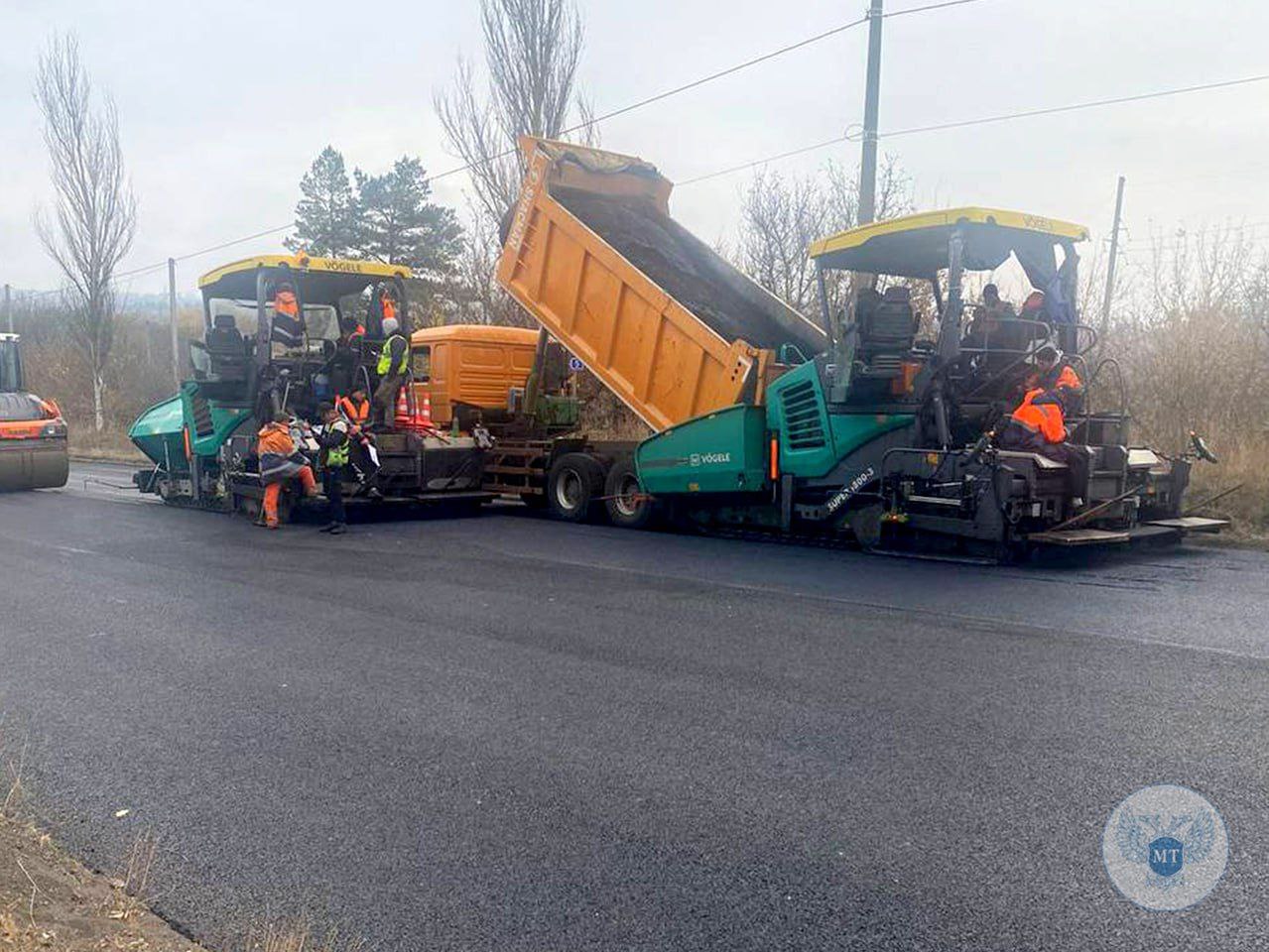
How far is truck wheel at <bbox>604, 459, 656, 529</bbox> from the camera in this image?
11555 millimetres

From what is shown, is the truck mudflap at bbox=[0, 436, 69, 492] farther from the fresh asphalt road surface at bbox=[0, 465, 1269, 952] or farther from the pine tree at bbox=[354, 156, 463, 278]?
the pine tree at bbox=[354, 156, 463, 278]

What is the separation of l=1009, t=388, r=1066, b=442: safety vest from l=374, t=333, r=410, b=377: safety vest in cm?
686

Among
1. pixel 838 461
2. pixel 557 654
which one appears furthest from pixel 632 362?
pixel 557 654

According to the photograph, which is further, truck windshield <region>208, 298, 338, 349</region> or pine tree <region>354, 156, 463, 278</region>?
pine tree <region>354, 156, 463, 278</region>

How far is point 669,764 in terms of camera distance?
174 inches

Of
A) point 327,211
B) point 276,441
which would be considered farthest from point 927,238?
point 327,211

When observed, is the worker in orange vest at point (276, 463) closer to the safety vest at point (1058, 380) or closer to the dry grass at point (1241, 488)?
the safety vest at point (1058, 380)

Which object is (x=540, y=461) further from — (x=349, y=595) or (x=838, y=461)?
(x=349, y=595)

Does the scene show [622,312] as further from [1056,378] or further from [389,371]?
[1056,378]

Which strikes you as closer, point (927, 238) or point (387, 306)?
point (927, 238)

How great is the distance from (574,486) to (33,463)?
8.68 metres

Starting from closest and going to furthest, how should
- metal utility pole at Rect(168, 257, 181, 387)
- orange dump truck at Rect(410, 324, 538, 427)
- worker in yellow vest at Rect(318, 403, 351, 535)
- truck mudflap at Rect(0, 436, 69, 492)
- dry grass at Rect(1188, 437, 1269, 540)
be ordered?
dry grass at Rect(1188, 437, 1269, 540), worker in yellow vest at Rect(318, 403, 351, 535), orange dump truck at Rect(410, 324, 538, 427), truck mudflap at Rect(0, 436, 69, 492), metal utility pole at Rect(168, 257, 181, 387)

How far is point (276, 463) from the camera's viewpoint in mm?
11523

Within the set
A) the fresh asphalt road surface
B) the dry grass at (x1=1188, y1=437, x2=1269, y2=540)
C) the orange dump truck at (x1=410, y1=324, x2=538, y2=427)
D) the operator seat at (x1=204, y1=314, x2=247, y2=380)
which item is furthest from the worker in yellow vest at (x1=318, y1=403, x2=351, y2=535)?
the dry grass at (x1=1188, y1=437, x2=1269, y2=540)
